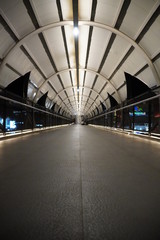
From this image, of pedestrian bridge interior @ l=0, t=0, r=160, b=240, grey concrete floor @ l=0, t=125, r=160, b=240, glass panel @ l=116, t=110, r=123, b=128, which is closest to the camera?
grey concrete floor @ l=0, t=125, r=160, b=240

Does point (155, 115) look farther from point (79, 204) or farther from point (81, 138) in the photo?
point (79, 204)

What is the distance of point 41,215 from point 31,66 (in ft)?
46.6

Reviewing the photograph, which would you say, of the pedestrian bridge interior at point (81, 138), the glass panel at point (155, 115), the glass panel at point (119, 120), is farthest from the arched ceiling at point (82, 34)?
the glass panel at point (119, 120)

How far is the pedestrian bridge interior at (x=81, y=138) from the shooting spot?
1183 mm

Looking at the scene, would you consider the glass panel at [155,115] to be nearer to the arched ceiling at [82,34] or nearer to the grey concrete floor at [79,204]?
the arched ceiling at [82,34]

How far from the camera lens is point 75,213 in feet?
4.10

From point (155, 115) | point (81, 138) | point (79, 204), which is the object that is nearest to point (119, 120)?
point (155, 115)

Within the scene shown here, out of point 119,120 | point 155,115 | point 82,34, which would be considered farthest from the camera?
point 119,120

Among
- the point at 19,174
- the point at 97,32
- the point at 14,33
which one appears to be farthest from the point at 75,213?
the point at 97,32

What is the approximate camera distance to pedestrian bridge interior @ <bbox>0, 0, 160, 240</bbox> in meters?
1.18

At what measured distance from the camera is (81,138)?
788cm

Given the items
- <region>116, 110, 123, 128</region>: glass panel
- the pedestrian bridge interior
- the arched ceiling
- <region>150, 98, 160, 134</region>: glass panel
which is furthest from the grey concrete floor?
<region>116, 110, 123, 128</region>: glass panel

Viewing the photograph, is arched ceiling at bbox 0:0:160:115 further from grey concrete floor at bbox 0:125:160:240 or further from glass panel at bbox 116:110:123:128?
grey concrete floor at bbox 0:125:160:240

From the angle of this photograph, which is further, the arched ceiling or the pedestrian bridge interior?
the arched ceiling
